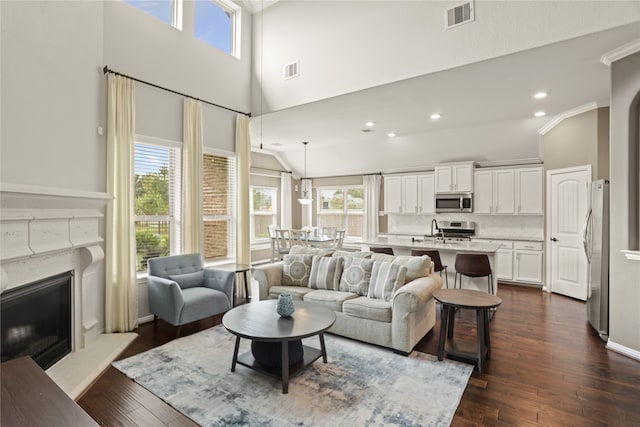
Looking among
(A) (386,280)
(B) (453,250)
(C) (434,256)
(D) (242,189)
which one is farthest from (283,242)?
(A) (386,280)

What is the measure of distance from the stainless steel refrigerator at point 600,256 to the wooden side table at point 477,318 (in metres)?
1.55

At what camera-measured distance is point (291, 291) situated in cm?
397

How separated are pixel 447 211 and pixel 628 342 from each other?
4.11 metres

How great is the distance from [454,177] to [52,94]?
6.56 metres

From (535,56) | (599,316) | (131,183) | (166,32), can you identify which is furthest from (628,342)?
(166,32)

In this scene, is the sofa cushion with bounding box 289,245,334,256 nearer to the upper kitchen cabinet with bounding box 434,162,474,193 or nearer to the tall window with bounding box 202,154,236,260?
the tall window with bounding box 202,154,236,260

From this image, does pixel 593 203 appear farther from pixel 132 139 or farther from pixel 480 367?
pixel 132 139

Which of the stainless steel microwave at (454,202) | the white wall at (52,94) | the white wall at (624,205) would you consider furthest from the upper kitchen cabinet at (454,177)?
the white wall at (52,94)

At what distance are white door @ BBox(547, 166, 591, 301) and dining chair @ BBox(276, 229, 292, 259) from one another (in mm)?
4839

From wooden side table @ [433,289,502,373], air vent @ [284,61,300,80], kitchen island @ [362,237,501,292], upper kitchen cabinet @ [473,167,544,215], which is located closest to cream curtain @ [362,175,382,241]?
upper kitchen cabinet @ [473,167,544,215]

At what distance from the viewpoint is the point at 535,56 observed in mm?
3330

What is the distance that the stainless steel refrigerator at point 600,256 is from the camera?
11.8 feet

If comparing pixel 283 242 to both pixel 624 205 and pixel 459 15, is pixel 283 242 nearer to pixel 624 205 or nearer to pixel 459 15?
pixel 459 15

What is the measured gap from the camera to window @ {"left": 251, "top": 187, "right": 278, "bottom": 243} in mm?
8430
